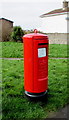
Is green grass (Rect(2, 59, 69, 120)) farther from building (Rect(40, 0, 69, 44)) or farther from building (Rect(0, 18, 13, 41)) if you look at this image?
building (Rect(40, 0, 69, 44))

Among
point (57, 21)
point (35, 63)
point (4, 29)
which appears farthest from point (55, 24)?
point (35, 63)

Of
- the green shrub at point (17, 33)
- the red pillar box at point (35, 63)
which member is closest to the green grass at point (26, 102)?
the red pillar box at point (35, 63)

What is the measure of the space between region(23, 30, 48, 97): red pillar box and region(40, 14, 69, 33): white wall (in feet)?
77.0

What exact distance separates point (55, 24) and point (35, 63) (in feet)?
82.2

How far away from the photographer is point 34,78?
3863mm

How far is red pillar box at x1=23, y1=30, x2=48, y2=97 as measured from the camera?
3746 mm

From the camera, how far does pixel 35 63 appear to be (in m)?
3.80

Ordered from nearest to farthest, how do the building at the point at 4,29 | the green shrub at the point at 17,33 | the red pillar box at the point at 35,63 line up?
the red pillar box at the point at 35,63
the green shrub at the point at 17,33
the building at the point at 4,29

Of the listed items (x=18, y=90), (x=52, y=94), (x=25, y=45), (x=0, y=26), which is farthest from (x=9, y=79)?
(x=0, y=26)

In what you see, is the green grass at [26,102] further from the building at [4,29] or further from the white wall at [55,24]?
the white wall at [55,24]

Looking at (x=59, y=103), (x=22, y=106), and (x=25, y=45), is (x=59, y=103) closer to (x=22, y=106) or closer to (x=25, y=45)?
(x=22, y=106)

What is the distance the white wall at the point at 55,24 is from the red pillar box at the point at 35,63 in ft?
77.0

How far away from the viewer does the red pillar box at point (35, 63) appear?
375 cm

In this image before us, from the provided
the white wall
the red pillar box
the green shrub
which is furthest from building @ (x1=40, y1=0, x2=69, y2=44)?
the red pillar box
